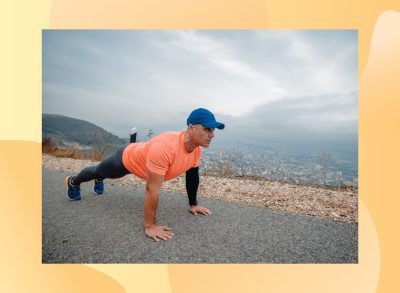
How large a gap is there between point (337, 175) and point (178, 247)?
9.28 ft

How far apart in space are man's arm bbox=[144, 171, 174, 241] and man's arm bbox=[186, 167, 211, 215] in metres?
0.65

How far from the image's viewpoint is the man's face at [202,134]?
3109 mm

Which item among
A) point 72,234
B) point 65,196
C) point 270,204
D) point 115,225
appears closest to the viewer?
point 72,234

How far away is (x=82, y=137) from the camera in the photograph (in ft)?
22.3

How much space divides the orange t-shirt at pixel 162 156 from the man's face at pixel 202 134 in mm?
164

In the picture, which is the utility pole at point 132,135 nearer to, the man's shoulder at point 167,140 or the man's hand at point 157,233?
the man's shoulder at point 167,140

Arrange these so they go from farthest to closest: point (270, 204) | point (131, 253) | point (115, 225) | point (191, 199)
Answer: point (270, 204)
point (191, 199)
point (115, 225)
point (131, 253)

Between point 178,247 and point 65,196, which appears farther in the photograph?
point 65,196

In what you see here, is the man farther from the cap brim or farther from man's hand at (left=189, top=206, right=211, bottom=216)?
man's hand at (left=189, top=206, right=211, bottom=216)

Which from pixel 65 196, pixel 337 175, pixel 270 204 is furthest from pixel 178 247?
pixel 337 175

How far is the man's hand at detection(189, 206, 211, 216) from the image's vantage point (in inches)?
149

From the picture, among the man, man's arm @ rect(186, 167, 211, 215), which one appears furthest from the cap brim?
man's arm @ rect(186, 167, 211, 215)

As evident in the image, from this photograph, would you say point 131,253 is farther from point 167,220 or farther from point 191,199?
point 191,199
